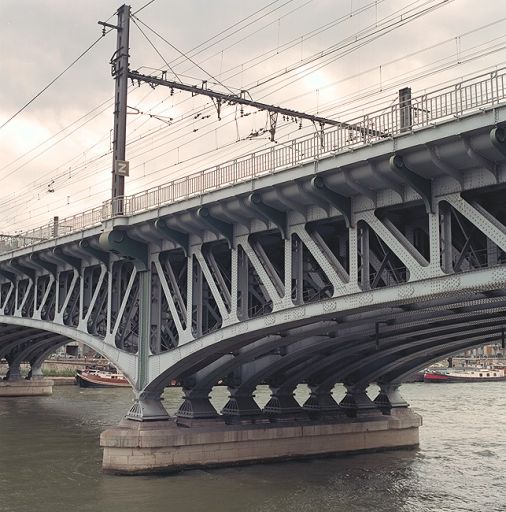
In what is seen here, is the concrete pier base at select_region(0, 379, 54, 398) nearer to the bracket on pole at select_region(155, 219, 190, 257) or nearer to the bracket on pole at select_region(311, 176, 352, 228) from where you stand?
the bracket on pole at select_region(155, 219, 190, 257)

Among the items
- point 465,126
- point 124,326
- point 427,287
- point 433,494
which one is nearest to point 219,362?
point 124,326

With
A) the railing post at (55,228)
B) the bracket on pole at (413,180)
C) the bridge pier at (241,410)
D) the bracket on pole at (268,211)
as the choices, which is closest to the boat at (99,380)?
the railing post at (55,228)

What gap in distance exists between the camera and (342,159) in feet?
59.5

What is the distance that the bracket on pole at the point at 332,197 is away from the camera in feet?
61.4

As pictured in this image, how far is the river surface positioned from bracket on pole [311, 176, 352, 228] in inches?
364

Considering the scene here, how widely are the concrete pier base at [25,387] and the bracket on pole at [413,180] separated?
53.6 meters

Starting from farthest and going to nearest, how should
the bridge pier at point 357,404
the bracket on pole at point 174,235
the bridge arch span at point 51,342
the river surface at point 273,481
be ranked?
the bridge pier at point 357,404 < the bridge arch span at point 51,342 < the bracket on pole at point 174,235 < the river surface at point 273,481

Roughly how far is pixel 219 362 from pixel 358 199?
1077cm

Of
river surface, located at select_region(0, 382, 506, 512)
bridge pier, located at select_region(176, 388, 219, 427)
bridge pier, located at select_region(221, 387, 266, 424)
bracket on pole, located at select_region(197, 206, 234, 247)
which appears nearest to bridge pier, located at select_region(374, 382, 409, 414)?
river surface, located at select_region(0, 382, 506, 512)

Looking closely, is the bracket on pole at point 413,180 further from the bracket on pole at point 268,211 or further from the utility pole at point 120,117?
the utility pole at point 120,117

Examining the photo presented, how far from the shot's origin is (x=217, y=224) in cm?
2319

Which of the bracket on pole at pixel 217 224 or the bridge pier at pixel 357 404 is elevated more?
the bracket on pole at pixel 217 224

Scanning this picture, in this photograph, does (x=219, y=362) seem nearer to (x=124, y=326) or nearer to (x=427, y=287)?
(x=124, y=326)

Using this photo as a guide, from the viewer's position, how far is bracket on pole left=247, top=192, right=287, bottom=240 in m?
20.9
